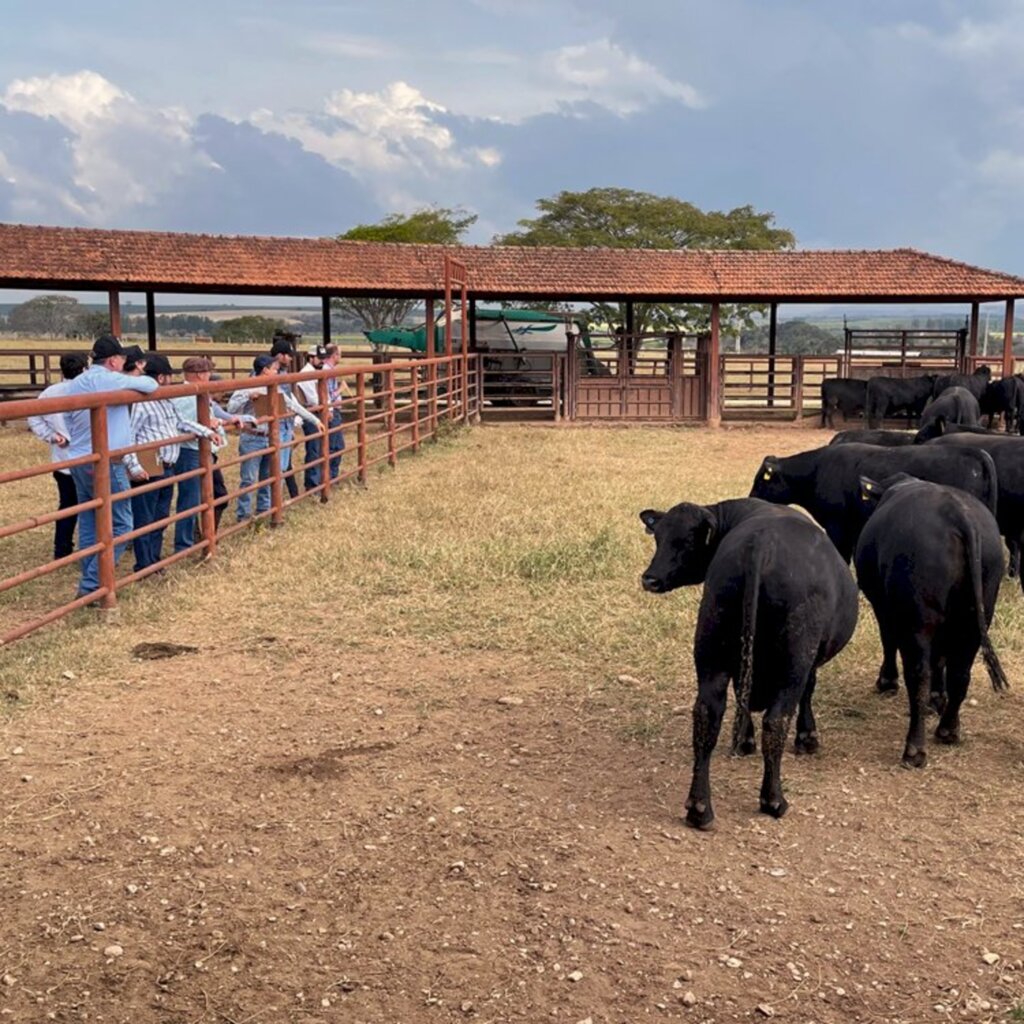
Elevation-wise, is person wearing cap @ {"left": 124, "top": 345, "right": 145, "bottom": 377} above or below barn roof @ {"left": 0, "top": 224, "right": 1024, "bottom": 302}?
below

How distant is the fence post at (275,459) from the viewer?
8734mm

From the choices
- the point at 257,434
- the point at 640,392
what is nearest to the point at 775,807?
the point at 257,434

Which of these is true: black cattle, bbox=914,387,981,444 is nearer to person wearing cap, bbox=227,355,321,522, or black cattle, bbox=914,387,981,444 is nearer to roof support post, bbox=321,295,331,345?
person wearing cap, bbox=227,355,321,522

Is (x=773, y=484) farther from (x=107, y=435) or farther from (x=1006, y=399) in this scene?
(x=1006, y=399)

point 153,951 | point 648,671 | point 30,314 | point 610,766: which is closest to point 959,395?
point 648,671

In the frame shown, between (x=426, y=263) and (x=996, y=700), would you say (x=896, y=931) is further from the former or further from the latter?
(x=426, y=263)

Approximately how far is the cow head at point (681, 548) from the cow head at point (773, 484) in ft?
8.02

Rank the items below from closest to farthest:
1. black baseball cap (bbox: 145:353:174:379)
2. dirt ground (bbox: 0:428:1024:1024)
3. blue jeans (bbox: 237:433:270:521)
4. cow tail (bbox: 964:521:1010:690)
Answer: dirt ground (bbox: 0:428:1024:1024) < cow tail (bbox: 964:521:1010:690) < black baseball cap (bbox: 145:353:174:379) < blue jeans (bbox: 237:433:270:521)

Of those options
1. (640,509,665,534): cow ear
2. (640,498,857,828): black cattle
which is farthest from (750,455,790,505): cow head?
(640,498,857,828): black cattle

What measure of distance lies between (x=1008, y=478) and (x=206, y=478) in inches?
206

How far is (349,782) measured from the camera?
4035mm

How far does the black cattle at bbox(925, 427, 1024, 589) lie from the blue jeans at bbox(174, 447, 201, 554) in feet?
16.3

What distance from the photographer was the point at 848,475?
6.45 meters

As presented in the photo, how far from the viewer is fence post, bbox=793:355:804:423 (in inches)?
791
